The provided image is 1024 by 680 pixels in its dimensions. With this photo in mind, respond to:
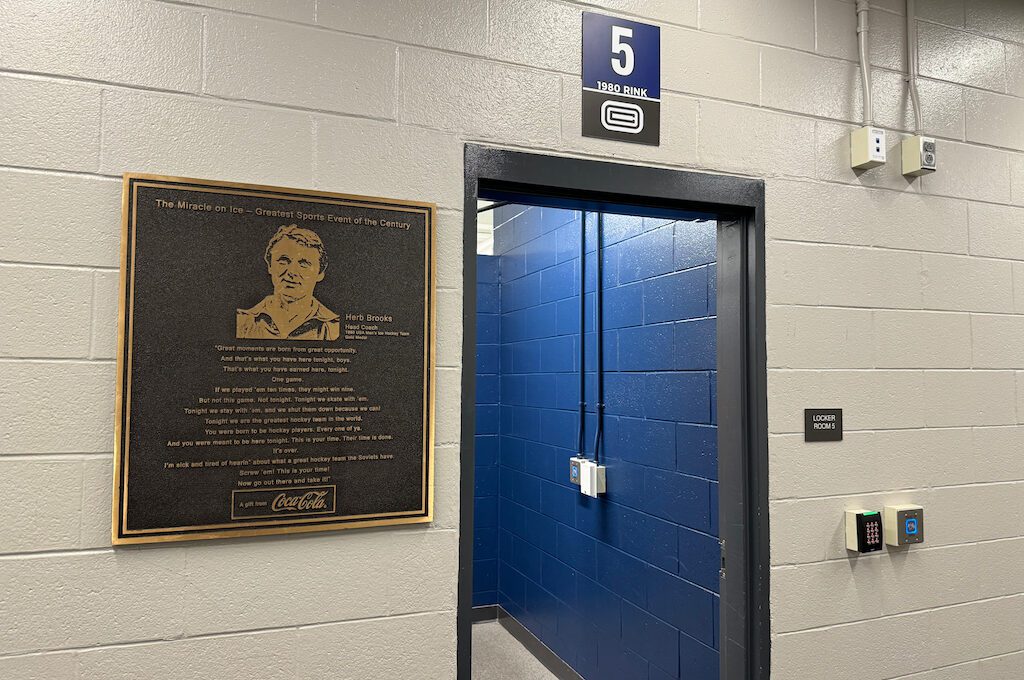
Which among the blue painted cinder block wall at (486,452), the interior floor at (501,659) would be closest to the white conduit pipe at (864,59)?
the blue painted cinder block wall at (486,452)

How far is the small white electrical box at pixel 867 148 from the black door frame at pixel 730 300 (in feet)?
1.16

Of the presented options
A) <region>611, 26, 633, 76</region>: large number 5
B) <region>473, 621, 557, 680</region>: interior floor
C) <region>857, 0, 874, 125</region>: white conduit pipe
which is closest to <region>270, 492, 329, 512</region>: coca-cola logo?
<region>611, 26, 633, 76</region>: large number 5

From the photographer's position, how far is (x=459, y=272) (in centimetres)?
173

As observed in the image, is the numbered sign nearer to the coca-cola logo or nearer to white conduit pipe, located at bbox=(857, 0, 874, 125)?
white conduit pipe, located at bbox=(857, 0, 874, 125)

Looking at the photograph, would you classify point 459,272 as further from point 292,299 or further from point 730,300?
point 730,300

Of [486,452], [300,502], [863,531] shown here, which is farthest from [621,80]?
[486,452]

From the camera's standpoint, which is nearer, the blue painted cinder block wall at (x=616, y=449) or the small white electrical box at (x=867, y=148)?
the small white electrical box at (x=867, y=148)

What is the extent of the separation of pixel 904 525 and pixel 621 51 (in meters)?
1.57

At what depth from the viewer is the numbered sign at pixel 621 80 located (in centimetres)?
187

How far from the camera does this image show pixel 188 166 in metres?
1.52

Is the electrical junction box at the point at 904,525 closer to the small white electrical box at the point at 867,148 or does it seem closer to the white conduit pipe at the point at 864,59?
the small white electrical box at the point at 867,148

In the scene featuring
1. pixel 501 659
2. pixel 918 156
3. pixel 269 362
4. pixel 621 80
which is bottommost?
pixel 501 659

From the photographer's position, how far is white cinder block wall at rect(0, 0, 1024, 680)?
142cm

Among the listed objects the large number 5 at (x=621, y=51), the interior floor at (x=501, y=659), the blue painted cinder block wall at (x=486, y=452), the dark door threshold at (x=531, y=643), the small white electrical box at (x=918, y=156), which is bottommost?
the interior floor at (x=501, y=659)
